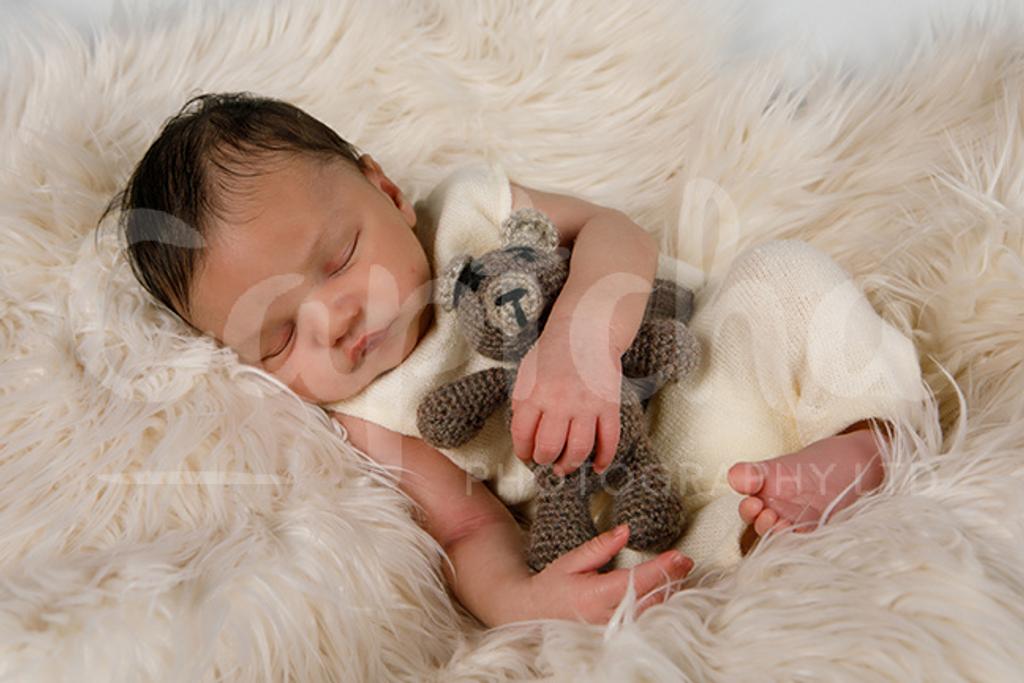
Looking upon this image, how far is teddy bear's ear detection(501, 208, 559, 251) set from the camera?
1094 mm

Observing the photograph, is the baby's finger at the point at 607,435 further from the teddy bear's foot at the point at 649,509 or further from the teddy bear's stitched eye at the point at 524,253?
the teddy bear's stitched eye at the point at 524,253

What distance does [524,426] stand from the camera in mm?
956

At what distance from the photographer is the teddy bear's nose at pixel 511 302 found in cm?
99

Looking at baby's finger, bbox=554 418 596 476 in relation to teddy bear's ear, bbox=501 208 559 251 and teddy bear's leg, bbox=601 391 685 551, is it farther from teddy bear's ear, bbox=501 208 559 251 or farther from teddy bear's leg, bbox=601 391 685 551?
teddy bear's ear, bbox=501 208 559 251

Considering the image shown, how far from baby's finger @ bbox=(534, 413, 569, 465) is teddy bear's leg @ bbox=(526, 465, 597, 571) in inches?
2.0

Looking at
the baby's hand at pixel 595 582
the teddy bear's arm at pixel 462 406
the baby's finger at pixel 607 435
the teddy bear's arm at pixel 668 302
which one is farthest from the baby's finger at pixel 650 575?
the teddy bear's arm at pixel 668 302

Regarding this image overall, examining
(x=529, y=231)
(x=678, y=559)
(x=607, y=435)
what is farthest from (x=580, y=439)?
(x=529, y=231)

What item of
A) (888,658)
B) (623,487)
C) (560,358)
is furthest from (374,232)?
(888,658)

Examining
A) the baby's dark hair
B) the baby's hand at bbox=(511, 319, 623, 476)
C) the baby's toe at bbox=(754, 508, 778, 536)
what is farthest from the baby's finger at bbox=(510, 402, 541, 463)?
the baby's dark hair

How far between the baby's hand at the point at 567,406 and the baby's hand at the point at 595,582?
0.08 meters

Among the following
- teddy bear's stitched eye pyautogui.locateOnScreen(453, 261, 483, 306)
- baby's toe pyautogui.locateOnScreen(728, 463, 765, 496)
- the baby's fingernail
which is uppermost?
teddy bear's stitched eye pyautogui.locateOnScreen(453, 261, 483, 306)

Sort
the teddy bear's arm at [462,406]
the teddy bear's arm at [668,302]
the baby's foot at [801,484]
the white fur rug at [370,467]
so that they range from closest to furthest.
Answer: the white fur rug at [370,467] → the baby's foot at [801,484] → the teddy bear's arm at [462,406] → the teddy bear's arm at [668,302]

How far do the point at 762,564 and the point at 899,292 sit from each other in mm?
409

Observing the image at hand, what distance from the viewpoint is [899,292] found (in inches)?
43.7
